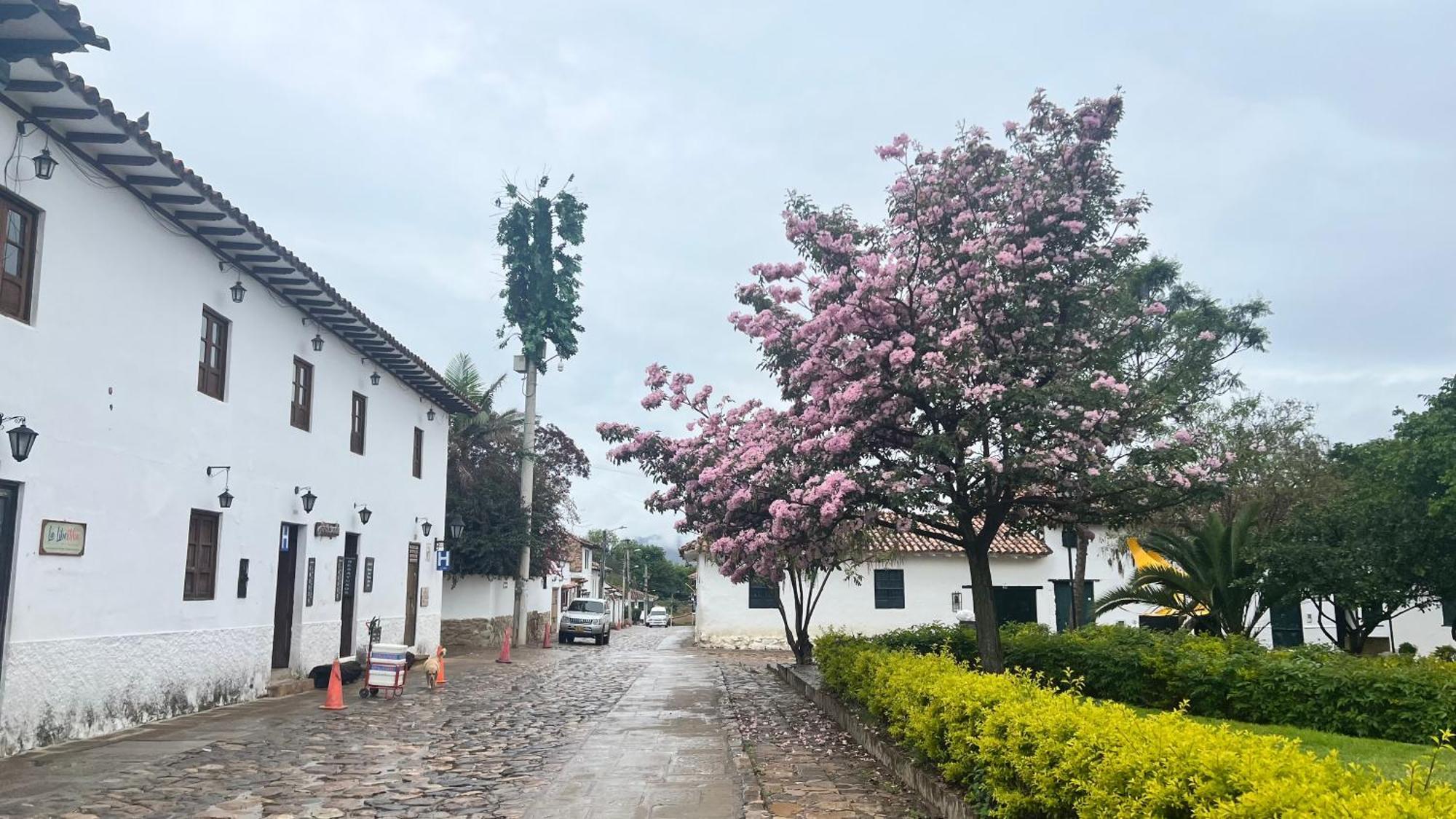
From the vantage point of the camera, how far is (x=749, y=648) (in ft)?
105

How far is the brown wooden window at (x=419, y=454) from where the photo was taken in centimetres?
2256

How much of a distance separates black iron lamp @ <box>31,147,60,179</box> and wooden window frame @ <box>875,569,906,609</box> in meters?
25.1

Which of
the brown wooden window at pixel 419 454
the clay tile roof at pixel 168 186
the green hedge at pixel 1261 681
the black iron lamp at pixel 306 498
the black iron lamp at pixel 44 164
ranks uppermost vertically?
the clay tile roof at pixel 168 186

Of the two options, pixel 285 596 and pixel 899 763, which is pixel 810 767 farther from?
pixel 285 596

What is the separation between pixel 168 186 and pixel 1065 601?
88.1 feet

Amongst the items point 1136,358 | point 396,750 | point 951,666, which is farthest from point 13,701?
point 1136,358

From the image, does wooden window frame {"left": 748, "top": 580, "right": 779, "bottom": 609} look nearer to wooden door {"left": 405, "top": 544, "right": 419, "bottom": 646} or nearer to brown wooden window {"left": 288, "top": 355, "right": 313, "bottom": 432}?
wooden door {"left": 405, "top": 544, "right": 419, "bottom": 646}

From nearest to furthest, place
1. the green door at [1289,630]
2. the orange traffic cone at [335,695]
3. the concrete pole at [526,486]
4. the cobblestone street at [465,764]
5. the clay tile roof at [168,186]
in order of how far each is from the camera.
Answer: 1. the cobblestone street at [465,764]
2. the clay tile roof at [168,186]
3. the orange traffic cone at [335,695]
4. the green door at [1289,630]
5. the concrete pole at [526,486]

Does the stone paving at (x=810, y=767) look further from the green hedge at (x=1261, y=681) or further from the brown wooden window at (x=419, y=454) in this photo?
the brown wooden window at (x=419, y=454)

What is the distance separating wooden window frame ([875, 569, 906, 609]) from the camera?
30.9 m

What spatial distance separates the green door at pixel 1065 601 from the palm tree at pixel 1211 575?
40.4ft

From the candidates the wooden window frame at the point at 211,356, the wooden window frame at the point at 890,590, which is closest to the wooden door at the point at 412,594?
the wooden window frame at the point at 211,356

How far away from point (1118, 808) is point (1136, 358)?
11.0 metres

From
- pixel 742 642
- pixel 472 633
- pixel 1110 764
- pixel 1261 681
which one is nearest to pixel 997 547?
pixel 742 642
